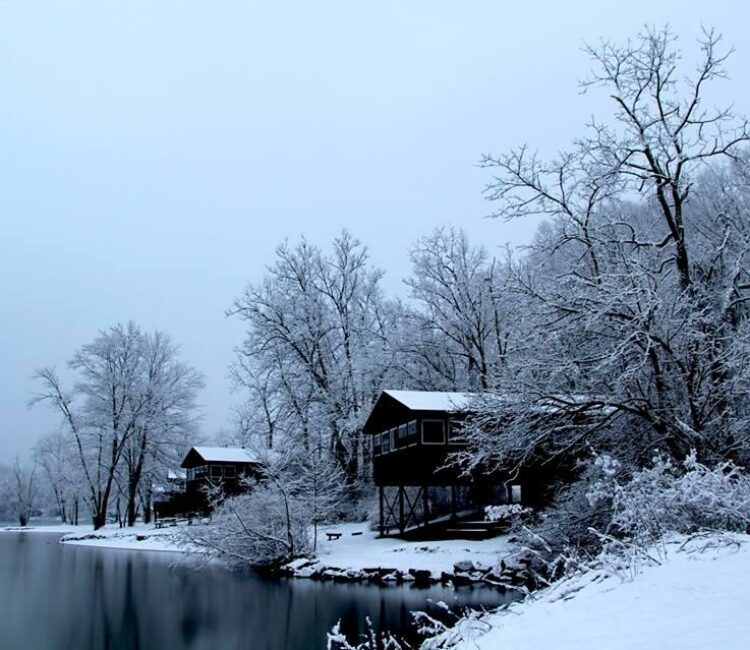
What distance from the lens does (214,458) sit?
48406mm

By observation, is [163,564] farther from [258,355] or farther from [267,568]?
[258,355]

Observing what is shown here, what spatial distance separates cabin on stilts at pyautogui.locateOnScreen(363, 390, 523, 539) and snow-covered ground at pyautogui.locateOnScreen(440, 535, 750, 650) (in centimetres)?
1643

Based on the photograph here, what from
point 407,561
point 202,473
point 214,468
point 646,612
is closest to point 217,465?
point 214,468

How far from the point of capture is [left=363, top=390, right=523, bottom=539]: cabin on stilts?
88.5ft

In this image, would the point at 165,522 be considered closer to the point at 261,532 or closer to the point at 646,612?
the point at 261,532

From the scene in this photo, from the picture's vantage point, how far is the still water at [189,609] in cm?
1476

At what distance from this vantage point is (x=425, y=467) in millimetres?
26953

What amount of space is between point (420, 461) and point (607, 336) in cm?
1255

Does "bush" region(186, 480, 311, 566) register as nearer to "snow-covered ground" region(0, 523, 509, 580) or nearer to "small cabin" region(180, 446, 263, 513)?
"snow-covered ground" region(0, 523, 509, 580)

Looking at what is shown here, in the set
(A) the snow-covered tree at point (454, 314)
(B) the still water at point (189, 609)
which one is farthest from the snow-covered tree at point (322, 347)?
(B) the still water at point (189, 609)

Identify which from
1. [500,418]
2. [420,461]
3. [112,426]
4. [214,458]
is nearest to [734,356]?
[500,418]

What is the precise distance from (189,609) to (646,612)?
48.2ft

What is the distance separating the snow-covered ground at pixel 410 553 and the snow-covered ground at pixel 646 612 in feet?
43.3

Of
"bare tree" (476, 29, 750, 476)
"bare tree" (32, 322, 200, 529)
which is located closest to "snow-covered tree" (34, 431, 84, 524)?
"bare tree" (32, 322, 200, 529)
